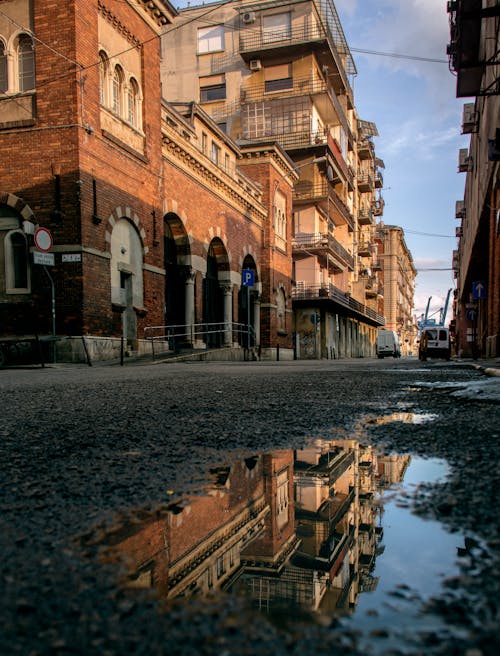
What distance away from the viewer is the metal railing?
1653 centimetres

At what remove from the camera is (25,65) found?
13.9 metres

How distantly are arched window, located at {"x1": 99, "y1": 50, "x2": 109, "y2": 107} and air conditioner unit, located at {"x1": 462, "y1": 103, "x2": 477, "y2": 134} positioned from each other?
1549 centimetres

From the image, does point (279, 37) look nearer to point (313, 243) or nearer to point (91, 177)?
point (313, 243)

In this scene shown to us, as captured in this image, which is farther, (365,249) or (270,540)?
(365,249)

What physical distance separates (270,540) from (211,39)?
39.6 m

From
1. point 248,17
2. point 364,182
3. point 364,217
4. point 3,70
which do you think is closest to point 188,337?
point 3,70

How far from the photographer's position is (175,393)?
15.7 feet

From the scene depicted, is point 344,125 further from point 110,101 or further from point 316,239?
point 110,101

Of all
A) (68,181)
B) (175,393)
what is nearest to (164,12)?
(68,181)

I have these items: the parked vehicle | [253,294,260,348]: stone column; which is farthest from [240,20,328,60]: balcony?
the parked vehicle

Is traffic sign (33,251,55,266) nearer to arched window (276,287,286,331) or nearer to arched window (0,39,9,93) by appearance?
arched window (0,39,9,93)

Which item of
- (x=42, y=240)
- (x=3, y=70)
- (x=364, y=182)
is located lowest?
(x=42, y=240)

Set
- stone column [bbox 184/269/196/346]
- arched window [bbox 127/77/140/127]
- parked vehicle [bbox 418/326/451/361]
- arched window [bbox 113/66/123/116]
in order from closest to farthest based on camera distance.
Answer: arched window [bbox 113/66/123/116]
arched window [bbox 127/77/140/127]
stone column [bbox 184/269/196/346]
parked vehicle [bbox 418/326/451/361]

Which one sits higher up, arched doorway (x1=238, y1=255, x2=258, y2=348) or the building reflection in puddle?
arched doorway (x1=238, y1=255, x2=258, y2=348)
